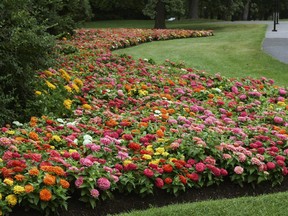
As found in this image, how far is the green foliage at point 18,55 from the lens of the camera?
20.0 ft

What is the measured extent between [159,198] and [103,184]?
58 cm

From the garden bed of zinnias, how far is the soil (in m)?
0.06

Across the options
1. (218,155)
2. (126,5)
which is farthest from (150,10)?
(218,155)

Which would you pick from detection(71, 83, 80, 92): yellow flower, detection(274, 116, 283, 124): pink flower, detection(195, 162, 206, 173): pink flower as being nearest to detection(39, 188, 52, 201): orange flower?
detection(195, 162, 206, 173): pink flower

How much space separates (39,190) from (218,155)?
72.7 inches

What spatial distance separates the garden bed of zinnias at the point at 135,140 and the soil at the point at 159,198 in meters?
0.06

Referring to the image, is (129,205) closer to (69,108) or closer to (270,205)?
(270,205)

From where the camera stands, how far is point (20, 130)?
5340mm

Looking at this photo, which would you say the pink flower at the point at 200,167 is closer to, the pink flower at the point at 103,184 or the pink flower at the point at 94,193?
the pink flower at the point at 103,184

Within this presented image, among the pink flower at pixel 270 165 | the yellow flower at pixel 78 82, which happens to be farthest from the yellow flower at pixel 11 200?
the yellow flower at pixel 78 82

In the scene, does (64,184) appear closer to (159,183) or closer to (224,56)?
(159,183)

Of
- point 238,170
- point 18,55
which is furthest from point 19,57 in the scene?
point 238,170

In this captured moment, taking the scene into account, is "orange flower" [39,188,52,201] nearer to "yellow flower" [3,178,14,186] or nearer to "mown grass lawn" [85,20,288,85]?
"yellow flower" [3,178,14,186]

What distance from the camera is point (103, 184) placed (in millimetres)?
4105
